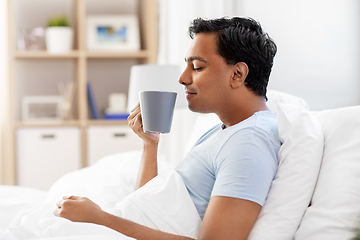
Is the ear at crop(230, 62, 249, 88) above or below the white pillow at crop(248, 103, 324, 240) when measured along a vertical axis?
above

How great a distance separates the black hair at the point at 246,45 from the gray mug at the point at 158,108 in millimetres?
184

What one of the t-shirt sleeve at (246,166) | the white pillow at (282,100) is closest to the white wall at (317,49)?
the white pillow at (282,100)

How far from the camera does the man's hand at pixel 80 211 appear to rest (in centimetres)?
98

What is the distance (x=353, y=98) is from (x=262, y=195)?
1.08 metres

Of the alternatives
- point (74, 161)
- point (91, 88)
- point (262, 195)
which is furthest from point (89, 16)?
point (262, 195)

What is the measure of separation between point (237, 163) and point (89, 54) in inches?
93.6

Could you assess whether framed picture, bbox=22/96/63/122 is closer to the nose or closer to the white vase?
the white vase

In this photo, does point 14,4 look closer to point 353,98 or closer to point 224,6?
point 224,6

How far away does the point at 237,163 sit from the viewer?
0.92 m

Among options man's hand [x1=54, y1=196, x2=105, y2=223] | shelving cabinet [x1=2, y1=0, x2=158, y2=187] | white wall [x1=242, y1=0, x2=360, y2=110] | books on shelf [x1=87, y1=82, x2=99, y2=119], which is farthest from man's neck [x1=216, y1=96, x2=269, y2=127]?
books on shelf [x1=87, y1=82, x2=99, y2=119]

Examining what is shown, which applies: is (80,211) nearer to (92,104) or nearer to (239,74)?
(239,74)

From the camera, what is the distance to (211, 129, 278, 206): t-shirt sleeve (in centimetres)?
90

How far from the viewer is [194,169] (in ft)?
3.51

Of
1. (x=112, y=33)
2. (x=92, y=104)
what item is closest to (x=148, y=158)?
(x=92, y=104)
